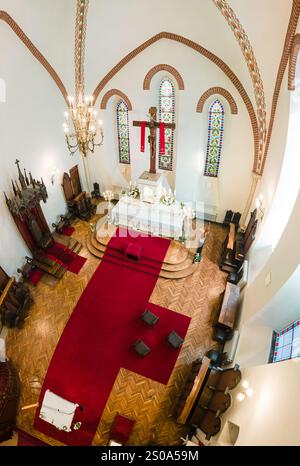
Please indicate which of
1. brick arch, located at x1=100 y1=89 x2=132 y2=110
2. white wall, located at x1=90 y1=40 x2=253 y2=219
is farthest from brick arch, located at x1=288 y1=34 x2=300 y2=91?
brick arch, located at x1=100 y1=89 x2=132 y2=110

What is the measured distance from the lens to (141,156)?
38.6ft

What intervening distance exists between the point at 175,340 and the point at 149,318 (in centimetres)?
104

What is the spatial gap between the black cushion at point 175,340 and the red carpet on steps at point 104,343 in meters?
0.28

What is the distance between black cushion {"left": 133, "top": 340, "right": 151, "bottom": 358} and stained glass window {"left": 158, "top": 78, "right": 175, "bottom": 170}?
787 cm

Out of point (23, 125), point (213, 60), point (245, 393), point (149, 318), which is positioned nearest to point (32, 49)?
point (23, 125)

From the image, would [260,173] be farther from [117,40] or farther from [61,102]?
[61,102]

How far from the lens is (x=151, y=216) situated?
10773 millimetres

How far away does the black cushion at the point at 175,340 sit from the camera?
7.45 m

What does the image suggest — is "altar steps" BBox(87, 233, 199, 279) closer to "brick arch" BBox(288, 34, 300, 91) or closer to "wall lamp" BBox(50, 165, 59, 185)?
"wall lamp" BBox(50, 165, 59, 185)

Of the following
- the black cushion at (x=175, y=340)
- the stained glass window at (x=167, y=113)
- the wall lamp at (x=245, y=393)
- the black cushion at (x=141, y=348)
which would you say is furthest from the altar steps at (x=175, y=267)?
the wall lamp at (x=245, y=393)

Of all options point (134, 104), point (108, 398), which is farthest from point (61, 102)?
point (108, 398)

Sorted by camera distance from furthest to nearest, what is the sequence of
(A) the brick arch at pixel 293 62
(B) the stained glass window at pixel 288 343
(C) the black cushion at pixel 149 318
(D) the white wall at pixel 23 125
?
1. (C) the black cushion at pixel 149 318
2. (D) the white wall at pixel 23 125
3. (A) the brick arch at pixel 293 62
4. (B) the stained glass window at pixel 288 343

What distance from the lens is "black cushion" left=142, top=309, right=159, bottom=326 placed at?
7922mm

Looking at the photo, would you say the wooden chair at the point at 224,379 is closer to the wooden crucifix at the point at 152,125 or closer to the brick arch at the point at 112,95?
the wooden crucifix at the point at 152,125
